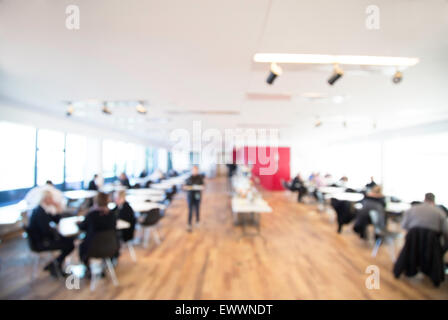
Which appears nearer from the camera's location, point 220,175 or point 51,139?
point 51,139

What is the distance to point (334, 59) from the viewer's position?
234 centimetres

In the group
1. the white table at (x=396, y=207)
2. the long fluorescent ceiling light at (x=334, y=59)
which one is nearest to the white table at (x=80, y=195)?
the long fluorescent ceiling light at (x=334, y=59)

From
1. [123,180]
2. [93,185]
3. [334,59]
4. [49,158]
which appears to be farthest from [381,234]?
[123,180]

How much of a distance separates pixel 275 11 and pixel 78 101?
4.69m

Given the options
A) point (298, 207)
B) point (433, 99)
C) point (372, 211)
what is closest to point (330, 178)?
point (298, 207)

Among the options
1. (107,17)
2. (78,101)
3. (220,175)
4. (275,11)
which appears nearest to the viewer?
(275,11)

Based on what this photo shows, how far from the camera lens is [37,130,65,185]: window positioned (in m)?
1.93

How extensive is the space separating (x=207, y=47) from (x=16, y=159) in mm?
2062

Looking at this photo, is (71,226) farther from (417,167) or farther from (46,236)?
(417,167)

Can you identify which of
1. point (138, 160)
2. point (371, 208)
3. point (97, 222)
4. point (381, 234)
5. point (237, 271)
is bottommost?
point (237, 271)

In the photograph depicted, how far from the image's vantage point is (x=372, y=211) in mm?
4230

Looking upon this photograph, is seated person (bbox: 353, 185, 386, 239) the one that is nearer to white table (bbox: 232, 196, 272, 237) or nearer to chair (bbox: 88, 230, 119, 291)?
white table (bbox: 232, 196, 272, 237)

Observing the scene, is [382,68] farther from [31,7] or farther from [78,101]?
[78,101]

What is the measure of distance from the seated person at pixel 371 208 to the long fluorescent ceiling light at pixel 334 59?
2.72m
